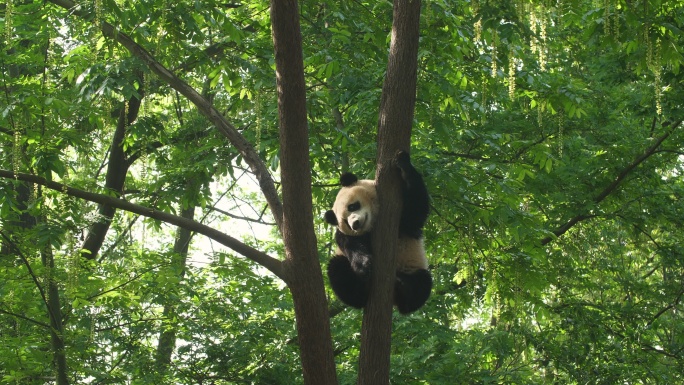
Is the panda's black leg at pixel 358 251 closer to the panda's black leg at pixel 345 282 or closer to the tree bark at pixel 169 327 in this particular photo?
the panda's black leg at pixel 345 282

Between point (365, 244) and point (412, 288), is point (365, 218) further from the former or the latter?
point (412, 288)

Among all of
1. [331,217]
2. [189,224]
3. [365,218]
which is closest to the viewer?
[189,224]

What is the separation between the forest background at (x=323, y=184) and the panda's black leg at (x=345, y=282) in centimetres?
72

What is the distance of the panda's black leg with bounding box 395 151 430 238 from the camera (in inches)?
185

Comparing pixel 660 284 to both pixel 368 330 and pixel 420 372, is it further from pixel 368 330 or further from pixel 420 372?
pixel 368 330

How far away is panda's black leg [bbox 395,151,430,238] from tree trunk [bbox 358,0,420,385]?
6 cm

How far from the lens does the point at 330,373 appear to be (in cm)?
476

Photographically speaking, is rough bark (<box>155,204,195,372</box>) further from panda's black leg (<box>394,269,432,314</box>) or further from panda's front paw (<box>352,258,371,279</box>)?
panda's front paw (<box>352,258,371,279</box>)

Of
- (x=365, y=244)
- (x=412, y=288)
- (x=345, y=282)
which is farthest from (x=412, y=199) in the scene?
(x=412, y=288)

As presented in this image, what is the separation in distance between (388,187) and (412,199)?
83cm

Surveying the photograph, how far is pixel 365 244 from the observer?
19.5ft

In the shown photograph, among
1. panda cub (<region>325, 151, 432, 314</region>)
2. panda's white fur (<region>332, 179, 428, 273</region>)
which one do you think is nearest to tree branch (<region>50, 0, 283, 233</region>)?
panda cub (<region>325, 151, 432, 314</region>)

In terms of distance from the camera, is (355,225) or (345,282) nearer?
(355,225)

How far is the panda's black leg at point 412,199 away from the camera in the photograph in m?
4.70
